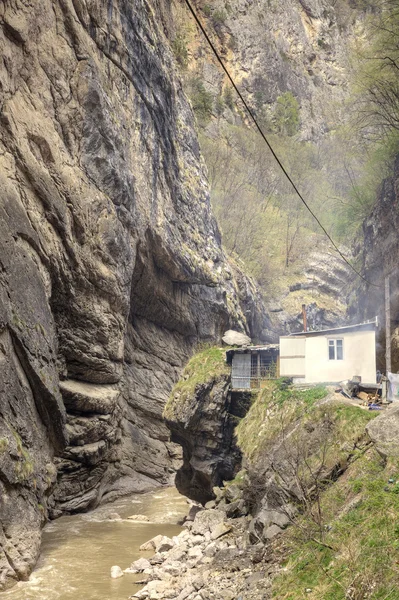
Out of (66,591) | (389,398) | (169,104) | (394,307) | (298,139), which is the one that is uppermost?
(298,139)

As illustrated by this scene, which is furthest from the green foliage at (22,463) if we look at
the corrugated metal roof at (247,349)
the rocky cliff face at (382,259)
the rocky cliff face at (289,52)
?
the rocky cliff face at (289,52)

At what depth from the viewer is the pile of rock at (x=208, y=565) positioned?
496 inches

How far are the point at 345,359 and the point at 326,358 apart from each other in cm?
87

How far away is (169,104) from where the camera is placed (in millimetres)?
38938

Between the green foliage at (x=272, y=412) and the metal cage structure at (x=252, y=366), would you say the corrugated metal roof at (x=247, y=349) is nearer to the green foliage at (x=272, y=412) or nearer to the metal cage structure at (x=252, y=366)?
the metal cage structure at (x=252, y=366)

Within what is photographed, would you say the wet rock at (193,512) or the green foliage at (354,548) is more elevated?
the green foliage at (354,548)

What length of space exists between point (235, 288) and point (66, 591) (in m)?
33.5

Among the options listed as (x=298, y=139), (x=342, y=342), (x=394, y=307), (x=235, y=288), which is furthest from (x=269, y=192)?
(x=342, y=342)

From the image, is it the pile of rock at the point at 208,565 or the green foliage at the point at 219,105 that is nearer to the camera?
the pile of rock at the point at 208,565

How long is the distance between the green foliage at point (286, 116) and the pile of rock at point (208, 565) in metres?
68.7

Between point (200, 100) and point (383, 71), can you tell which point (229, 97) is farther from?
point (383, 71)

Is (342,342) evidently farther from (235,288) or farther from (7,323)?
(235,288)

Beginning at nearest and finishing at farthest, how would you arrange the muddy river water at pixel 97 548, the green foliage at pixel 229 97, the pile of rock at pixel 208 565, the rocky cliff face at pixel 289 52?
the pile of rock at pixel 208 565 < the muddy river water at pixel 97 548 < the green foliage at pixel 229 97 < the rocky cliff face at pixel 289 52

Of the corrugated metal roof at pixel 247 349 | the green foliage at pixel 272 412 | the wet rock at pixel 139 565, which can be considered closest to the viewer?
the wet rock at pixel 139 565
